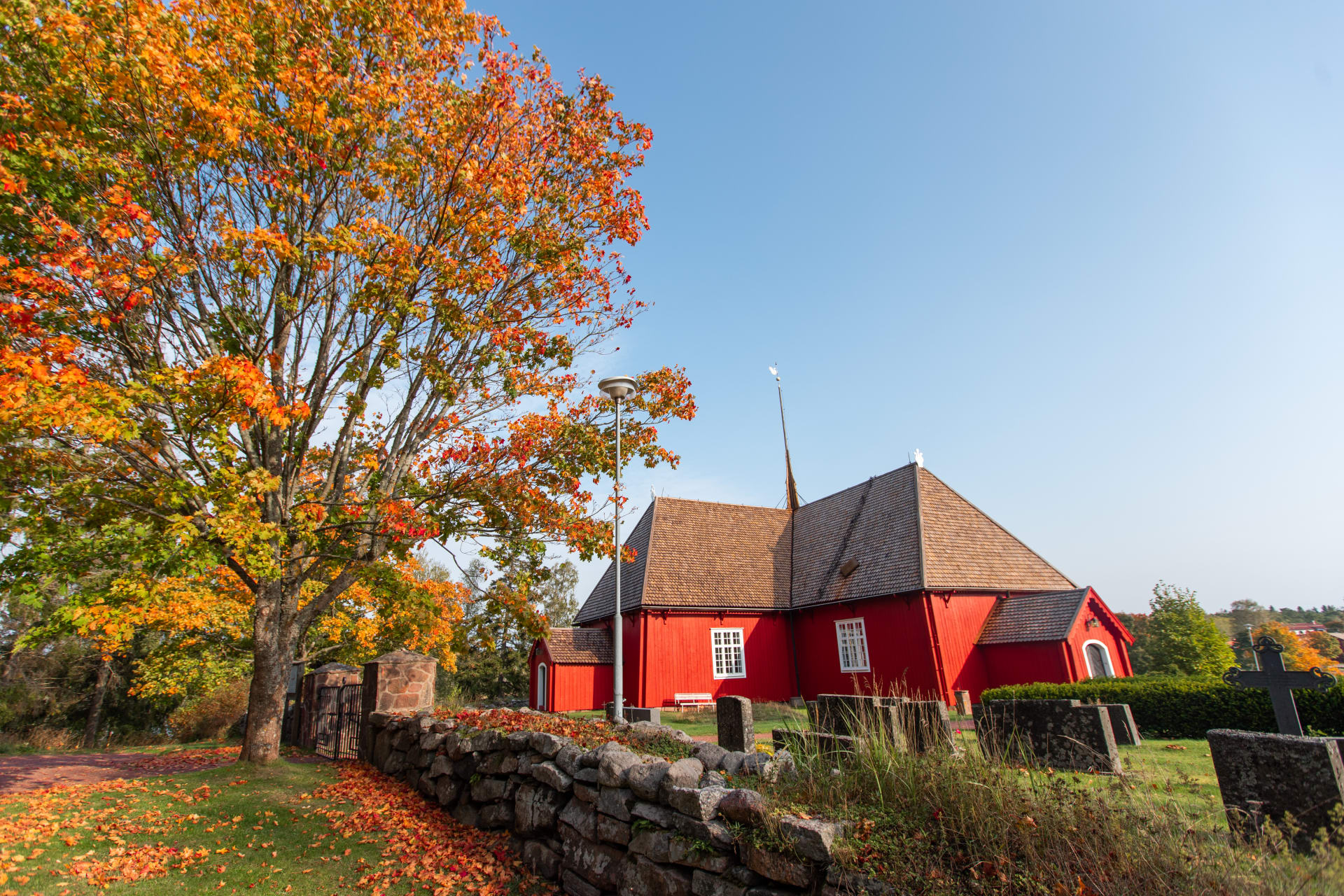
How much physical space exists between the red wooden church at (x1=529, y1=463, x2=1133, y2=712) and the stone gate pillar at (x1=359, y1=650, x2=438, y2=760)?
10.1 meters

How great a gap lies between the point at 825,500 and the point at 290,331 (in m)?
21.0

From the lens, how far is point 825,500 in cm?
2627

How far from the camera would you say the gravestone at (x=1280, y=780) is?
361 centimetres

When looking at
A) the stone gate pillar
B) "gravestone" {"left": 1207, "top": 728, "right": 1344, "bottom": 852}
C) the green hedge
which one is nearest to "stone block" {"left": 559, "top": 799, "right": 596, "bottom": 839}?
"gravestone" {"left": 1207, "top": 728, "right": 1344, "bottom": 852}

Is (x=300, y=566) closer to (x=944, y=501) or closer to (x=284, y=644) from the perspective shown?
(x=284, y=644)

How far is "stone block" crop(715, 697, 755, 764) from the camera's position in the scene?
244 inches

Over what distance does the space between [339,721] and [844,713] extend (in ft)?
32.9

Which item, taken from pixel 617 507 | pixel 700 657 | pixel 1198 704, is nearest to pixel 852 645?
pixel 700 657

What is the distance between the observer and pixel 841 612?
21.2m

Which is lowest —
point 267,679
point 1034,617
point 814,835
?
point 814,835

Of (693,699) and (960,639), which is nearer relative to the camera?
(960,639)

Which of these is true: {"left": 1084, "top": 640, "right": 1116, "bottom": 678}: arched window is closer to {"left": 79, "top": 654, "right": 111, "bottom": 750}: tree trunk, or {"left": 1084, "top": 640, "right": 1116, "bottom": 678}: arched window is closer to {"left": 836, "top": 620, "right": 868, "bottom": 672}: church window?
{"left": 836, "top": 620, "right": 868, "bottom": 672}: church window

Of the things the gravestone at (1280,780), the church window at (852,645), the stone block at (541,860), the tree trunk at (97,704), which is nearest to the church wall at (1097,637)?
the church window at (852,645)

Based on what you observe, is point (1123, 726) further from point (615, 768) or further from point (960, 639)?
point (960, 639)
